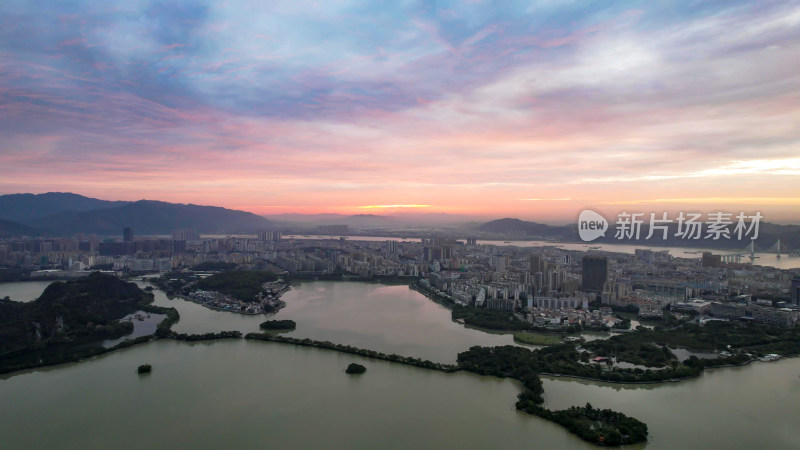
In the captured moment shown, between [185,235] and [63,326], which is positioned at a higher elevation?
[185,235]

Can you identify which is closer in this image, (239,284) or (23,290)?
(239,284)

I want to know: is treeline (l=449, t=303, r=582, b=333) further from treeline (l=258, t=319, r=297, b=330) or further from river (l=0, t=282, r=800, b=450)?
treeline (l=258, t=319, r=297, b=330)

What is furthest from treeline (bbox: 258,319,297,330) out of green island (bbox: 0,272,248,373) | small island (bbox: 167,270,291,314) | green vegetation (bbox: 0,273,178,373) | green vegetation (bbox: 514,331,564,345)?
green vegetation (bbox: 514,331,564,345)

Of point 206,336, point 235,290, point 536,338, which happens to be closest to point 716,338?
point 536,338

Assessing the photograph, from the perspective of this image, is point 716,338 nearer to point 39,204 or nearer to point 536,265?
point 536,265

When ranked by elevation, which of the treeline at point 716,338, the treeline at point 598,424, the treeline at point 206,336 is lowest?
the treeline at point 206,336

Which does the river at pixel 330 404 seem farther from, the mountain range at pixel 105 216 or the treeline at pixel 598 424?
the mountain range at pixel 105 216

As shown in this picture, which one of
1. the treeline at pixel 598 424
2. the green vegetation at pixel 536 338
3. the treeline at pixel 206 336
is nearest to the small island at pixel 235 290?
the treeline at pixel 206 336
